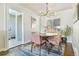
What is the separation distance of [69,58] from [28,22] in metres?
0.81

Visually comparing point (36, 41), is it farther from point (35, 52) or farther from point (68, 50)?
point (68, 50)

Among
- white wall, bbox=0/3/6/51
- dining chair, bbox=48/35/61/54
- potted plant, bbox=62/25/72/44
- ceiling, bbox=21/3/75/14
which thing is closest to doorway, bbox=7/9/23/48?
white wall, bbox=0/3/6/51

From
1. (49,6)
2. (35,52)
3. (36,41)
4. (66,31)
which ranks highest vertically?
(49,6)

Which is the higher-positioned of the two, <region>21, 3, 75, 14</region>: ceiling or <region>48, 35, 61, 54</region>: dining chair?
<region>21, 3, 75, 14</region>: ceiling

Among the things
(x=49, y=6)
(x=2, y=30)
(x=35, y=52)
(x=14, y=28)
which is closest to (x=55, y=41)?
(x=35, y=52)

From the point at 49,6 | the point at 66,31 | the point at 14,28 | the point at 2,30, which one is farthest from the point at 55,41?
the point at 2,30

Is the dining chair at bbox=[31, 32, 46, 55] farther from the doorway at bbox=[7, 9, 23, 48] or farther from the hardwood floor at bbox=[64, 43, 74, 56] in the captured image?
the hardwood floor at bbox=[64, 43, 74, 56]

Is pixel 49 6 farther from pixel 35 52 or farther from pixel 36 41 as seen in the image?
pixel 35 52

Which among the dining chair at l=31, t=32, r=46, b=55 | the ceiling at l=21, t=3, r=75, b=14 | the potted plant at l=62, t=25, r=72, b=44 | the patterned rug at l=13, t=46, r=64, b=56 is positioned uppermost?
the ceiling at l=21, t=3, r=75, b=14

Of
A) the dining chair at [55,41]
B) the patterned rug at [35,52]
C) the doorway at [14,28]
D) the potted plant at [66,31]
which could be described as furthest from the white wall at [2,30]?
the potted plant at [66,31]

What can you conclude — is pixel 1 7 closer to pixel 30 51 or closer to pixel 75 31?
pixel 30 51

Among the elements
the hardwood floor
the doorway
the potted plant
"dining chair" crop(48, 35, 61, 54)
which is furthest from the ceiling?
the hardwood floor

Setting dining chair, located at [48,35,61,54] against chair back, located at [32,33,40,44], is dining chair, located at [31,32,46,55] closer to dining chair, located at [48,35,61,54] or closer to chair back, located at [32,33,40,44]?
chair back, located at [32,33,40,44]

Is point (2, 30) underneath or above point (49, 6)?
underneath
